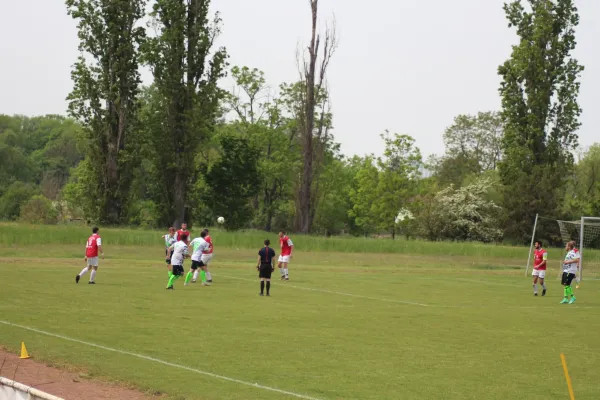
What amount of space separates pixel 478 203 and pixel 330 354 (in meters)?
68.1

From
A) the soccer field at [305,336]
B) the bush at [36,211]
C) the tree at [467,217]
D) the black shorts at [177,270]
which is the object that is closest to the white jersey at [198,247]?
→ the soccer field at [305,336]

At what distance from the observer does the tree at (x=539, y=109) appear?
69.6m

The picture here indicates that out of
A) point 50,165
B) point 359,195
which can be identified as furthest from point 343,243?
point 50,165

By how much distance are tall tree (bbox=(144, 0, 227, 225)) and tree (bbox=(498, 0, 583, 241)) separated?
78.9ft

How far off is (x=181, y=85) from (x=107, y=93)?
18.2 feet

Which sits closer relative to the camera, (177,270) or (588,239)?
(177,270)

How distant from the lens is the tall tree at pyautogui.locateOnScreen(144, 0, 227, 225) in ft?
215

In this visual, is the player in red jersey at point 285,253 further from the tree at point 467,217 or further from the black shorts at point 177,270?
the tree at point 467,217

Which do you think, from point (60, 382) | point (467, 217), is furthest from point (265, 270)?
point (467, 217)

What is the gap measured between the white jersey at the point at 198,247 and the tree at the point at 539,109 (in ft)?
146

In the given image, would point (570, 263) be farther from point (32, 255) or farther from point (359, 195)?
point (359, 195)

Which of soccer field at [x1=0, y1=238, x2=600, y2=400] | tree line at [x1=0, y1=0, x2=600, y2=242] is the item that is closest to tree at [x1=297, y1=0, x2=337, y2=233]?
tree line at [x1=0, y1=0, x2=600, y2=242]

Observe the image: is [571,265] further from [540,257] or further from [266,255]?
[266,255]

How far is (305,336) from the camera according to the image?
18906 millimetres
